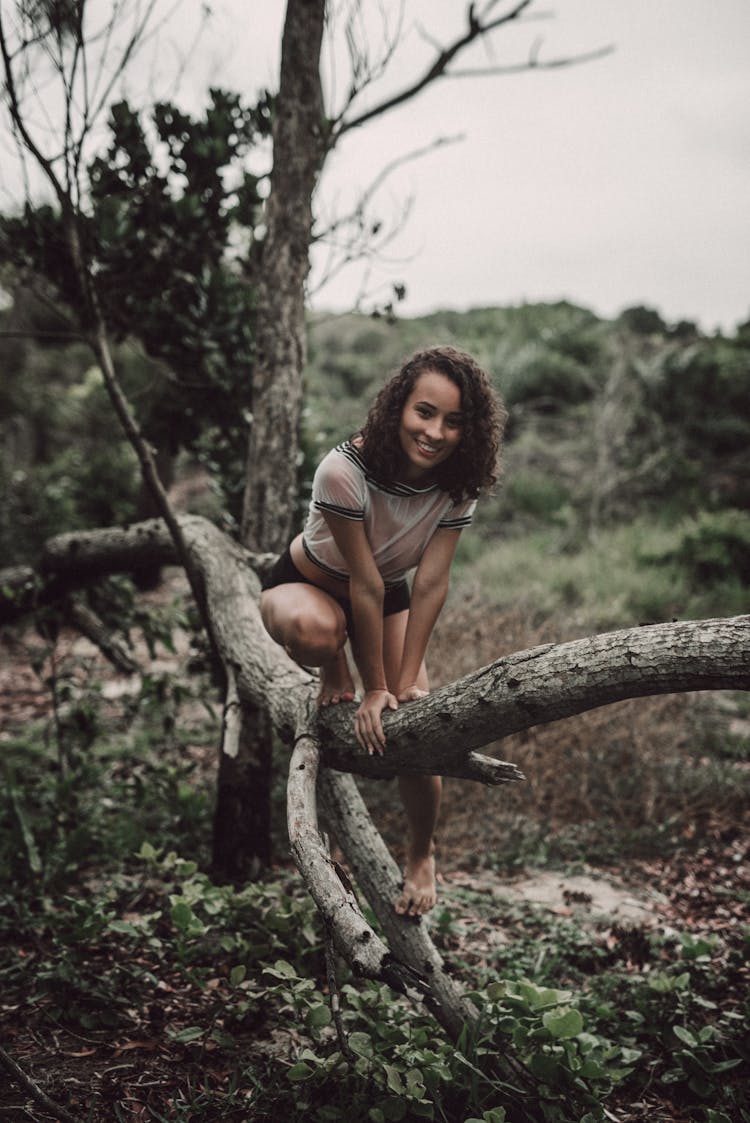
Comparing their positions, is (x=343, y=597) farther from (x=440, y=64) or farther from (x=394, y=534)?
(x=440, y=64)

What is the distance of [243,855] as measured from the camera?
3738 mm

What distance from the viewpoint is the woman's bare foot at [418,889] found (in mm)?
2588

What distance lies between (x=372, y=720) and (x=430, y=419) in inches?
37.8

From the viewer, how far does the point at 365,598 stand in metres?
2.35

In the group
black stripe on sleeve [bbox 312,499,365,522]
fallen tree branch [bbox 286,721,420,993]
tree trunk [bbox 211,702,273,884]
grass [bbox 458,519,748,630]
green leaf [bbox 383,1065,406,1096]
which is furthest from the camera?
grass [bbox 458,519,748,630]

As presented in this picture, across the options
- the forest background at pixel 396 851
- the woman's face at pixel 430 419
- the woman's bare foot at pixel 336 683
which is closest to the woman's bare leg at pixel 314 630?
the woman's bare foot at pixel 336 683

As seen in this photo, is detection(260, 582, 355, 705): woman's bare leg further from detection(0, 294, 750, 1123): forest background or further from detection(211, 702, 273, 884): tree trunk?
A: detection(211, 702, 273, 884): tree trunk


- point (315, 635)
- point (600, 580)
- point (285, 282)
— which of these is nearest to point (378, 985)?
point (315, 635)

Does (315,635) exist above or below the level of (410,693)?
above

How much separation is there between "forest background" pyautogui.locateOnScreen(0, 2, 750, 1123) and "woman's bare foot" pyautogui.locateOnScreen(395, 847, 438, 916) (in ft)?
0.97

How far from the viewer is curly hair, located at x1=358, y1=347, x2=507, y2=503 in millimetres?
2355

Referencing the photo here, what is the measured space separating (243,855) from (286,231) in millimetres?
3265

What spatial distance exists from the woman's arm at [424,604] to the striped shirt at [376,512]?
79 mm

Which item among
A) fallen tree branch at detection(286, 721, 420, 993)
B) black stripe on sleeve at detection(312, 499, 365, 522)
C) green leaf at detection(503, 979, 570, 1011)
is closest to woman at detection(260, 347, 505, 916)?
black stripe on sleeve at detection(312, 499, 365, 522)
